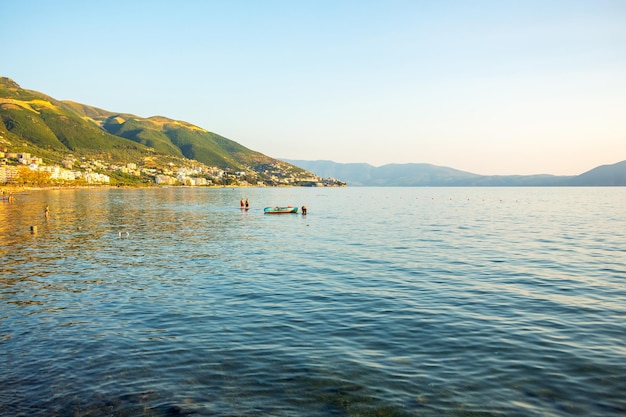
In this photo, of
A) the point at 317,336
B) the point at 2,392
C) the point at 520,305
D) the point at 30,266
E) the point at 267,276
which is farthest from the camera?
the point at 30,266

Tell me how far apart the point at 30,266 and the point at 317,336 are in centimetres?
2960

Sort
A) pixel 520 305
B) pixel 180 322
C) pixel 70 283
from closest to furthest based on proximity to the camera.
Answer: pixel 180 322 < pixel 520 305 < pixel 70 283

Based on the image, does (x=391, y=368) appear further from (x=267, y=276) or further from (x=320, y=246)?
(x=320, y=246)

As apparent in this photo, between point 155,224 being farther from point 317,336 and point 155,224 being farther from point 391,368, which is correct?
point 391,368

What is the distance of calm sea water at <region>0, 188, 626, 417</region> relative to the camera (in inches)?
542

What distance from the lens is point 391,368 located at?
1608cm

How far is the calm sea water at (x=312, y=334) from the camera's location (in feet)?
45.1

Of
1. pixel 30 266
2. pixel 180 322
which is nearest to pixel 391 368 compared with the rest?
pixel 180 322

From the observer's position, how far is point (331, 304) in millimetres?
25453

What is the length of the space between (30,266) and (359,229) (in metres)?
46.1

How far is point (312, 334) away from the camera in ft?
65.9

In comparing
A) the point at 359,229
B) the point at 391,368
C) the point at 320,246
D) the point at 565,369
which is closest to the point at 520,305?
the point at 565,369

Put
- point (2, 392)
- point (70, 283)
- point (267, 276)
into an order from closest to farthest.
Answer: point (2, 392), point (70, 283), point (267, 276)

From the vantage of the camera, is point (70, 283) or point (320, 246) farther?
point (320, 246)
